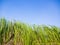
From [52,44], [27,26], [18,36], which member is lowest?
[52,44]

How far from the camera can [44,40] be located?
64.1 inches

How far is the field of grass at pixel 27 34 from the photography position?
5.32ft

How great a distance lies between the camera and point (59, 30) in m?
1.67

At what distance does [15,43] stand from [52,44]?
374 mm

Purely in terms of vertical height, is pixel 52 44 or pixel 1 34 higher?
pixel 1 34

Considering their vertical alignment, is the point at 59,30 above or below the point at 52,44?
above

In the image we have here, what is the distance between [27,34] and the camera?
1643 mm

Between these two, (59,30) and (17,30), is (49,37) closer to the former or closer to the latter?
(59,30)

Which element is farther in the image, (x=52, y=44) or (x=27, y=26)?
(x=27, y=26)

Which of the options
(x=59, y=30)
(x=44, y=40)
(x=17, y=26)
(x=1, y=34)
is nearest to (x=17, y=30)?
(x=17, y=26)

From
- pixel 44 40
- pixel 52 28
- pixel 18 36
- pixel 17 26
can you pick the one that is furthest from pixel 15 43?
pixel 52 28

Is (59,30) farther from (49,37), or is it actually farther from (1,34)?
(1,34)

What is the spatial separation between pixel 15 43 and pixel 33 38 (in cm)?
19

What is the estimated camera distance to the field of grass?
1623mm
